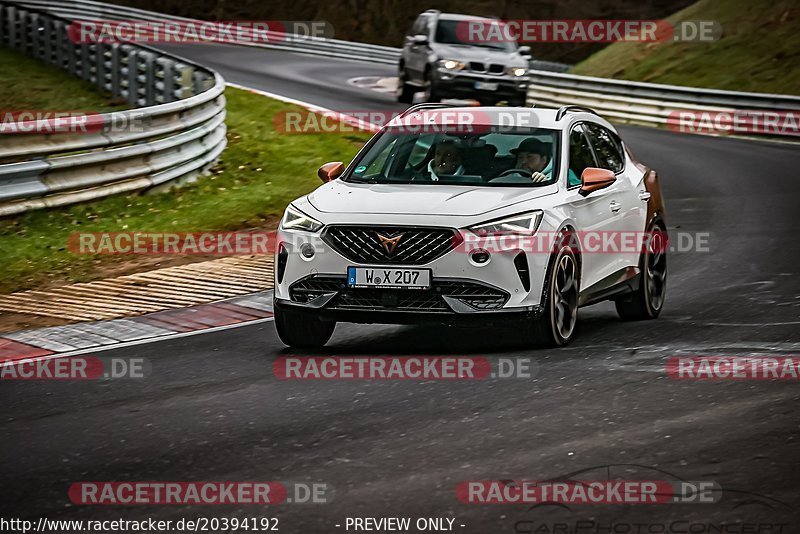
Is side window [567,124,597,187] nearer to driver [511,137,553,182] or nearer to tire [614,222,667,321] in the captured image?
driver [511,137,553,182]

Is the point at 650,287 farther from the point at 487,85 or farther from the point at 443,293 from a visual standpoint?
the point at 487,85

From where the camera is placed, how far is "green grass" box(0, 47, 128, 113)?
1027 inches

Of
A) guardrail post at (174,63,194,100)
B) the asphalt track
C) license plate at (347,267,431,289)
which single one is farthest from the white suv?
guardrail post at (174,63,194,100)

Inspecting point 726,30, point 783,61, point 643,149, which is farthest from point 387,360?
point 726,30

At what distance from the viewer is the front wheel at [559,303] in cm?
944

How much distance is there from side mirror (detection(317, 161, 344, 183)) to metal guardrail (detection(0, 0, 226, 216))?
5.32 meters

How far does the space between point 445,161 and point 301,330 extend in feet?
5.23

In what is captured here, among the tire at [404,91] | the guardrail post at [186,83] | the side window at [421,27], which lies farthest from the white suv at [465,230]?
the tire at [404,91]

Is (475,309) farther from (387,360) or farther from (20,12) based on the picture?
(20,12)

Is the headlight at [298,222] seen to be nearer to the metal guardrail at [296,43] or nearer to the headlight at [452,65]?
the headlight at [452,65]

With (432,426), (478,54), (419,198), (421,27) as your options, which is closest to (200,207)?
(419,198)

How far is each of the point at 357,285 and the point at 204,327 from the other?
2161mm

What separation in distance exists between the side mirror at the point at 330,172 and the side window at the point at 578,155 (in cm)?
168

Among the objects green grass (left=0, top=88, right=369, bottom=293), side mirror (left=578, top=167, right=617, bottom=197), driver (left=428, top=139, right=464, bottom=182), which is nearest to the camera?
side mirror (left=578, top=167, right=617, bottom=197)
